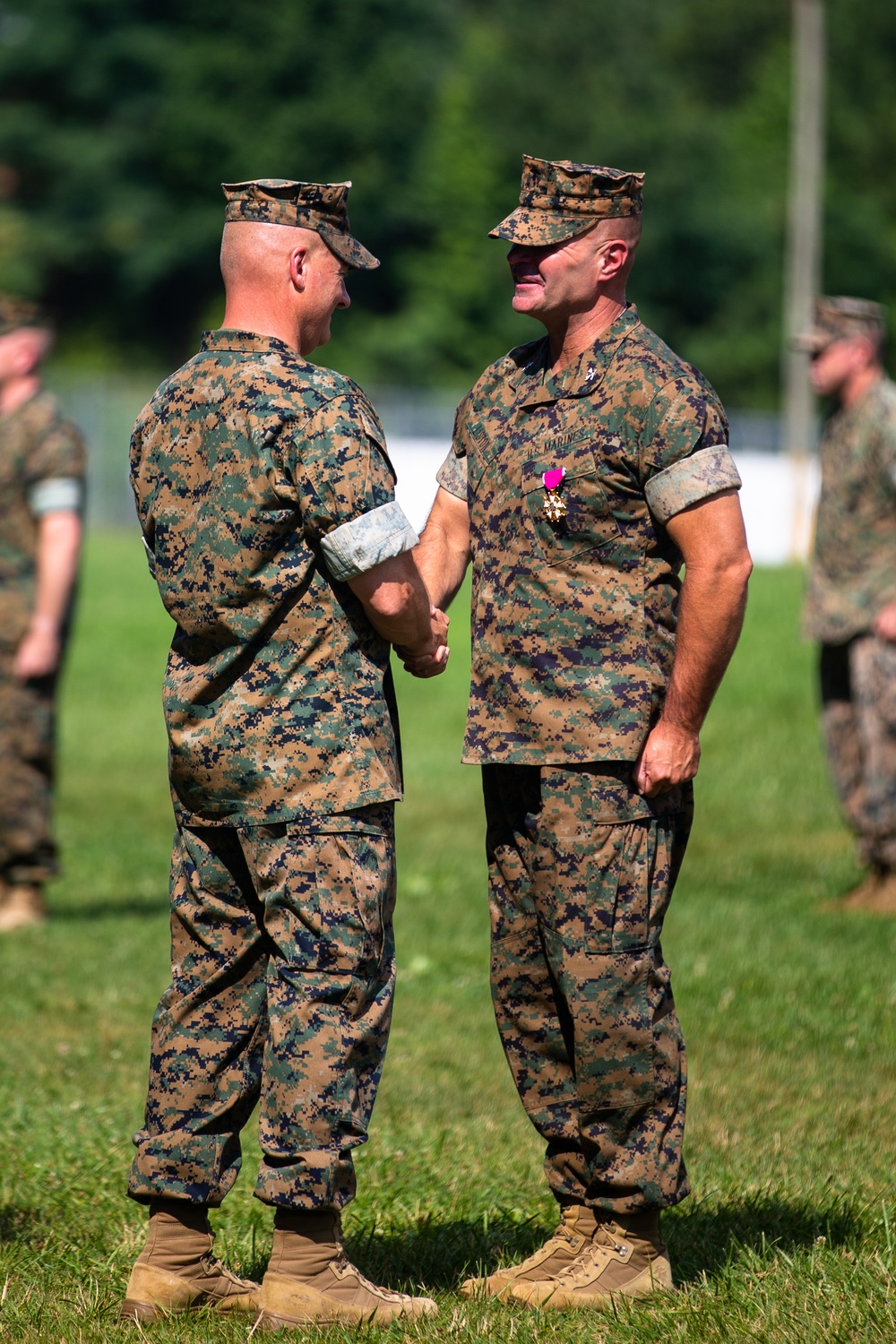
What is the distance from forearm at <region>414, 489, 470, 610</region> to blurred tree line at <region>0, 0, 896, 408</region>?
44270 mm

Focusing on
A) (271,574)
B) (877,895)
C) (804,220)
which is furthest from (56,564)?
(804,220)

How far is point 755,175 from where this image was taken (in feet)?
193

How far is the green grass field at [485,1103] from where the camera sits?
3.94 metres

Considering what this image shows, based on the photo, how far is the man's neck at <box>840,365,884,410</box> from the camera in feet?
27.6

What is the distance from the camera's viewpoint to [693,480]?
388 cm

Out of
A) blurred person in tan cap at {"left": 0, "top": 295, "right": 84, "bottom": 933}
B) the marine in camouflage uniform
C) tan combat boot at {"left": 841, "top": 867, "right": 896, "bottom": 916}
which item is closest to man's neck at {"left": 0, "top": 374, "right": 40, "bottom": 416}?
blurred person in tan cap at {"left": 0, "top": 295, "right": 84, "bottom": 933}

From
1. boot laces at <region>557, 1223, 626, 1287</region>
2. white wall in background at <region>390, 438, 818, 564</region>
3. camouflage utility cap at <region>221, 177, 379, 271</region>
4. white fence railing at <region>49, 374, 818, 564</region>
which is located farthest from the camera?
white wall in background at <region>390, 438, 818, 564</region>

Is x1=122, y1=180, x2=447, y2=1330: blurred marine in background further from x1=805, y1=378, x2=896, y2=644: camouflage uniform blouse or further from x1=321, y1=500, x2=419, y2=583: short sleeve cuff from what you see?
x1=805, y1=378, x2=896, y2=644: camouflage uniform blouse

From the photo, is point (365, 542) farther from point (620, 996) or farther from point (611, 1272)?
point (611, 1272)

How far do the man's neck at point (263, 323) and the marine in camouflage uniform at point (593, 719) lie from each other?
1.85 ft

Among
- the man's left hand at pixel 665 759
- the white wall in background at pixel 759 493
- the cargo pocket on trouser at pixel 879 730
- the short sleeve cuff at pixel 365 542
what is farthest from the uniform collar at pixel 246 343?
the white wall in background at pixel 759 493

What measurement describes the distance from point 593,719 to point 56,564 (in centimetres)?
459

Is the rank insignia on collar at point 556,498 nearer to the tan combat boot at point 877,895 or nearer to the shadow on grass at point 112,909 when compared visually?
the tan combat boot at point 877,895

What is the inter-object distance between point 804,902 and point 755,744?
482cm
